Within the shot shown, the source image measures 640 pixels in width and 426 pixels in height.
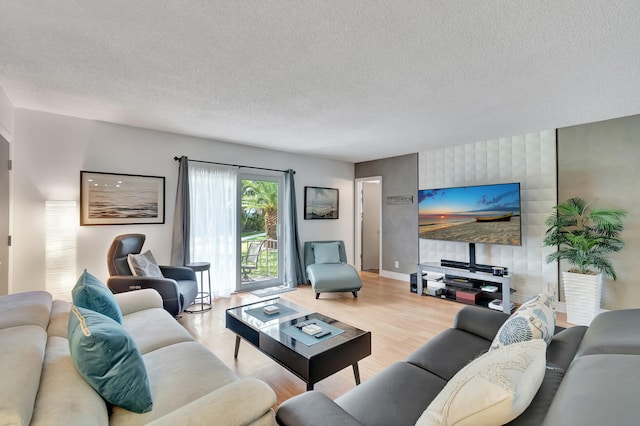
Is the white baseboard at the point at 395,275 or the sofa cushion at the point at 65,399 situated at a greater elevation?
the sofa cushion at the point at 65,399

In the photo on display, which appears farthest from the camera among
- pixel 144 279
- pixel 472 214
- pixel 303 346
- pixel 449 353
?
pixel 472 214

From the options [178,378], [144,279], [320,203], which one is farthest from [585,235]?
[144,279]

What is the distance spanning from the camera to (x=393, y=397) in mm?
1372

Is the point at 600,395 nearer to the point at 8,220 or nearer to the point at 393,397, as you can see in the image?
the point at 393,397

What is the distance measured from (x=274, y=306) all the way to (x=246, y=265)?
92.4 inches

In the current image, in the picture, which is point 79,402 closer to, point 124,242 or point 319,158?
point 124,242

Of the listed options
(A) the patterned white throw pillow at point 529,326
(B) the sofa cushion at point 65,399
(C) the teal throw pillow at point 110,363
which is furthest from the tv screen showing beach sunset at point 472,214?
(B) the sofa cushion at point 65,399

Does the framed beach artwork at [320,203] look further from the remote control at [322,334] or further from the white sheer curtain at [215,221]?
the remote control at [322,334]

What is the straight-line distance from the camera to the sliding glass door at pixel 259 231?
484cm

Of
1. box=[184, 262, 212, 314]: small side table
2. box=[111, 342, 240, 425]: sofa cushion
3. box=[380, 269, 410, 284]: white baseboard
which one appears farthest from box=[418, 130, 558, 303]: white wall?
box=[111, 342, 240, 425]: sofa cushion

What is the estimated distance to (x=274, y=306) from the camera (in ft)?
8.93

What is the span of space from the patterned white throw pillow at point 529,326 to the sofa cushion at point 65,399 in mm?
1687

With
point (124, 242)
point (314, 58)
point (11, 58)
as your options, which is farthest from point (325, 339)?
point (11, 58)

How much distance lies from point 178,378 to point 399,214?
479cm
